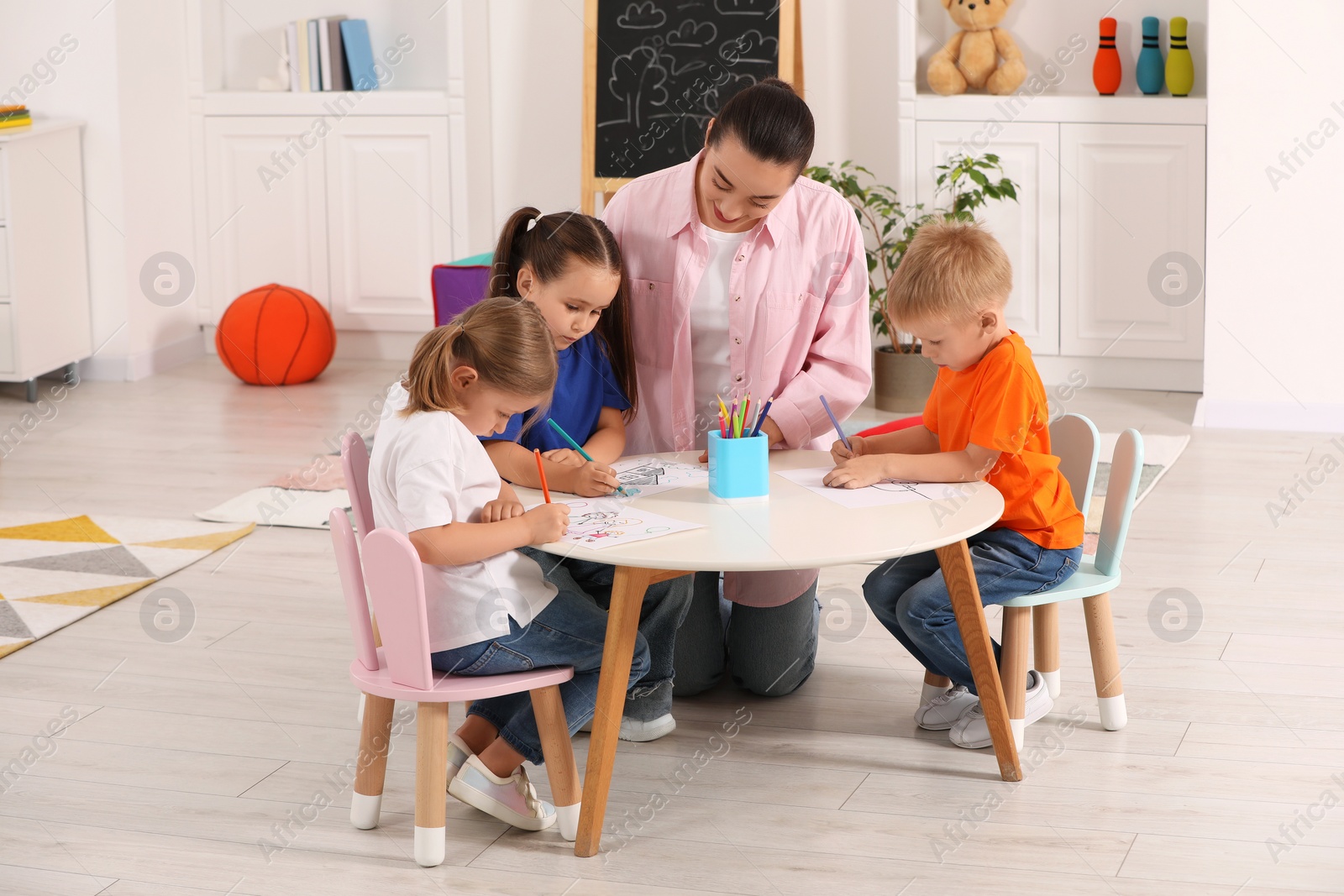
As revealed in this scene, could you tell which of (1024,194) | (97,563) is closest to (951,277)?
(97,563)

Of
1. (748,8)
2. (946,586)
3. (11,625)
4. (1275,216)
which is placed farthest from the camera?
(748,8)

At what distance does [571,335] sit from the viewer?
2107mm

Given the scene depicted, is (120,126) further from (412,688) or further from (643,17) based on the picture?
(412,688)

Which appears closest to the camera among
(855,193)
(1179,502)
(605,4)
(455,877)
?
(455,877)

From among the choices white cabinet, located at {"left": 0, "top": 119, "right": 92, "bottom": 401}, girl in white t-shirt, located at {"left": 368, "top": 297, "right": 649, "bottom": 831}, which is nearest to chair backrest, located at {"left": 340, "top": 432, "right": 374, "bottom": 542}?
girl in white t-shirt, located at {"left": 368, "top": 297, "right": 649, "bottom": 831}

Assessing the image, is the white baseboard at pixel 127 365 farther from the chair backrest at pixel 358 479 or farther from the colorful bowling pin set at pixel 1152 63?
the colorful bowling pin set at pixel 1152 63

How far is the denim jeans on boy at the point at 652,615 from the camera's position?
225cm

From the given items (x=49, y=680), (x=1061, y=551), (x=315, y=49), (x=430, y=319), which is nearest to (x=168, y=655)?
(x=49, y=680)

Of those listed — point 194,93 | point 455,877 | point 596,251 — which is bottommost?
point 455,877

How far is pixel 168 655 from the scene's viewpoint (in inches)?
106

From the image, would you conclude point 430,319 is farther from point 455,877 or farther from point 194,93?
point 455,877

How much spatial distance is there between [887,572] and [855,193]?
2.52m

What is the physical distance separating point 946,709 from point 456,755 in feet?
2.65

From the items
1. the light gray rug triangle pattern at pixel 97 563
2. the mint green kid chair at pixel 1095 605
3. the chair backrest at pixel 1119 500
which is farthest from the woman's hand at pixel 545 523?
the light gray rug triangle pattern at pixel 97 563
